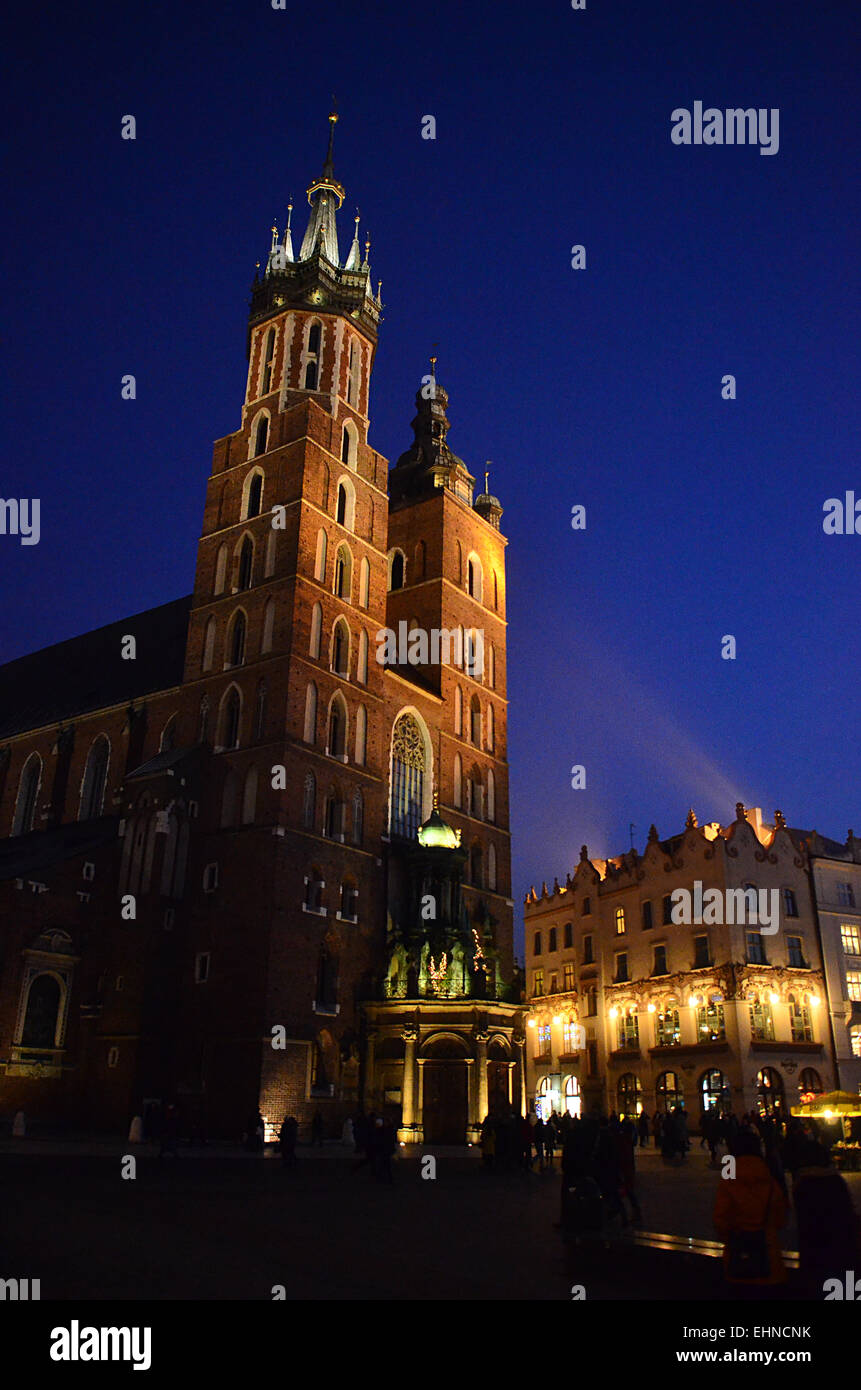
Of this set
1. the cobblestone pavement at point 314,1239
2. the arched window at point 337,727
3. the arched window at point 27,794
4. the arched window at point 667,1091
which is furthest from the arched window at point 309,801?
the arched window at point 667,1091

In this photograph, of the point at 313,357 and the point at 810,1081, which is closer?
the point at 810,1081

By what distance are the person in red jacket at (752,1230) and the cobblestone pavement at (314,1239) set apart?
2280mm

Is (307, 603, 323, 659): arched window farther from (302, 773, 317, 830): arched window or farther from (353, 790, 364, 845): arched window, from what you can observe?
(353, 790, 364, 845): arched window

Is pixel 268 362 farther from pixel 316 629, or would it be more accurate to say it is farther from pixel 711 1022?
pixel 711 1022

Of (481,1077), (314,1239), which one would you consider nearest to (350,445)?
(481,1077)

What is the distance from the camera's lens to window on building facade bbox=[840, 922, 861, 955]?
49844 millimetres

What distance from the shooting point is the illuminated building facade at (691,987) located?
45.8 meters

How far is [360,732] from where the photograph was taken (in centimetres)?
4266

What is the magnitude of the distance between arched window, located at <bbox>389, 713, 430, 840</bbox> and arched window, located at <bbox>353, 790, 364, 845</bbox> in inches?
133

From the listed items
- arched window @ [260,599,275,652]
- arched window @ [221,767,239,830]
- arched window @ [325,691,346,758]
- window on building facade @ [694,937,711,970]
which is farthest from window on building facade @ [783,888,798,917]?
arched window @ [260,599,275,652]

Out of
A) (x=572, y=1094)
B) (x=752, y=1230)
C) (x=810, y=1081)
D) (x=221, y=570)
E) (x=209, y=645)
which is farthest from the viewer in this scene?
(x=572, y=1094)

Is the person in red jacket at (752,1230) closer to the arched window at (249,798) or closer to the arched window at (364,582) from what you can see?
the arched window at (249,798)

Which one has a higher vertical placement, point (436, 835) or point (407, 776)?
point (407, 776)

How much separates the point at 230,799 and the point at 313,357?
72.1 feet
